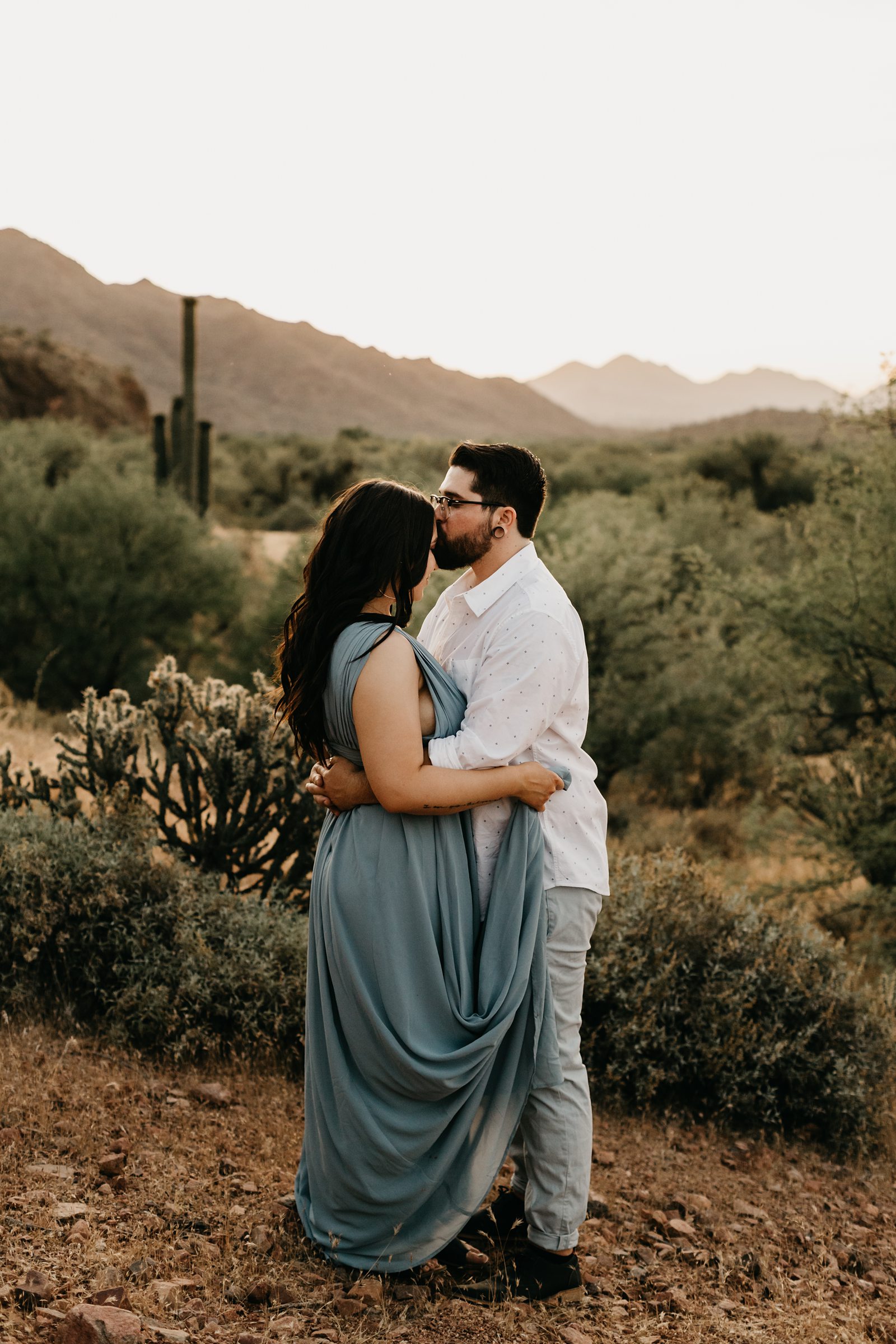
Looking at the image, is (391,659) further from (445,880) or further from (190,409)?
(190,409)

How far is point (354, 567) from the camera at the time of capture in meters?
2.77

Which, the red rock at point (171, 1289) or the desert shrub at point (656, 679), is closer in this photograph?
the red rock at point (171, 1289)

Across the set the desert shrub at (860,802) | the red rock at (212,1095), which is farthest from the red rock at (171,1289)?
the desert shrub at (860,802)

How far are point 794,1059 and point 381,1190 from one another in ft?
8.05

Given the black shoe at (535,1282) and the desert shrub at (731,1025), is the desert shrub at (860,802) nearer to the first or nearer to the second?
the desert shrub at (731,1025)

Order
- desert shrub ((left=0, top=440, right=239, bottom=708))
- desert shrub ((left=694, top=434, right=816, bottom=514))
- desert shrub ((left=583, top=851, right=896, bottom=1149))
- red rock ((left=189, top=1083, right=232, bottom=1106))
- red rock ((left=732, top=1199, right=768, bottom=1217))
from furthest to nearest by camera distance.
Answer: desert shrub ((left=694, top=434, right=816, bottom=514)) < desert shrub ((left=0, top=440, right=239, bottom=708)) < desert shrub ((left=583, top=851, right=896, bottom=1149)) < red rock ((left=189, top=1083, right=232, bottom=1106)) < red rock ((left=732, top=1199, right=768, bottom=1217))

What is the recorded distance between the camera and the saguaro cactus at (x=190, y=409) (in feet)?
54.3

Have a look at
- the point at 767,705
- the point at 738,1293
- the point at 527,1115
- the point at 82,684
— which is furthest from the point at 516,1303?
the point at 82,684

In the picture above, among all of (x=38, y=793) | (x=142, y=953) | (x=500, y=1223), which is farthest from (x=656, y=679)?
(x=500, y=1223)

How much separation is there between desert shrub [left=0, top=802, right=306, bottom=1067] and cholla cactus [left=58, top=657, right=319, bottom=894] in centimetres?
57

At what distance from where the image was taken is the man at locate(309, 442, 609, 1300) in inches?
112

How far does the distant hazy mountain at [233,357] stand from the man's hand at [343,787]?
95.0 metres

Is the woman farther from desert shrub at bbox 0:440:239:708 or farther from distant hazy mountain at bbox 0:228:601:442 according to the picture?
distant hazy mountain at bbox 0:228:601:442

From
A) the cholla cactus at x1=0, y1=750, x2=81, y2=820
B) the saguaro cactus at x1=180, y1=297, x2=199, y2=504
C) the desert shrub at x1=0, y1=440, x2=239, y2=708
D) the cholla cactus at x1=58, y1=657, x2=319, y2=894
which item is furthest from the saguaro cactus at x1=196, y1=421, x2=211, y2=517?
the cholla cactus at x1=58, y1=657, x2=319, y2=894
